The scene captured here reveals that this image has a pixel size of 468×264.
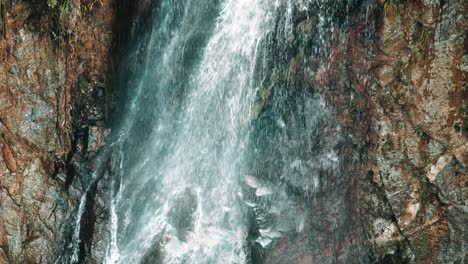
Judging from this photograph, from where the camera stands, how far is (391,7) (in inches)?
Result: 253

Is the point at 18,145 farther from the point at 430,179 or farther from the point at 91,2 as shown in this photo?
the point at 430,179

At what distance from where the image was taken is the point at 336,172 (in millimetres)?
7051

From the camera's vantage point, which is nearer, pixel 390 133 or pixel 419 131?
pixel 419 131

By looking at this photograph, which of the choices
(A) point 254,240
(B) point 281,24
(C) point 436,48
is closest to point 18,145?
(A) point 254,240

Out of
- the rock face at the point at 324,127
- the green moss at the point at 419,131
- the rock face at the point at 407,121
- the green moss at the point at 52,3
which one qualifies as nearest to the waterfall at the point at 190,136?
the rock face at the point at 324,127

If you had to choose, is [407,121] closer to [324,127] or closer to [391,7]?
[324,127]

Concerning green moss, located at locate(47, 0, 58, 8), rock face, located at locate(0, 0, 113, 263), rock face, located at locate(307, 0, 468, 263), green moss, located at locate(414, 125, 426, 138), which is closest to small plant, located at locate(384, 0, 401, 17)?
rock face, located at locate(307, 0, 468, 263)

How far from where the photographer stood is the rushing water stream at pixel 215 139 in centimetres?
724

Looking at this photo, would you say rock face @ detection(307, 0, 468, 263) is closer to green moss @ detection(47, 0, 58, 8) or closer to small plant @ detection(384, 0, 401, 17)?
small plant @ detection(384, 0, 401, 17)

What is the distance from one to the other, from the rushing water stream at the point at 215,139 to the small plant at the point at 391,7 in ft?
2.93

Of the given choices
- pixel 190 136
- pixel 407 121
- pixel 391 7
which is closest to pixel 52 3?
pixel 190 136

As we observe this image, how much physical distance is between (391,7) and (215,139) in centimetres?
329

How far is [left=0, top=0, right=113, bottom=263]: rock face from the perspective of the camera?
24.8ft

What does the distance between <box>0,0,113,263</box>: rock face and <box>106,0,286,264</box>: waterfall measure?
73 cm
